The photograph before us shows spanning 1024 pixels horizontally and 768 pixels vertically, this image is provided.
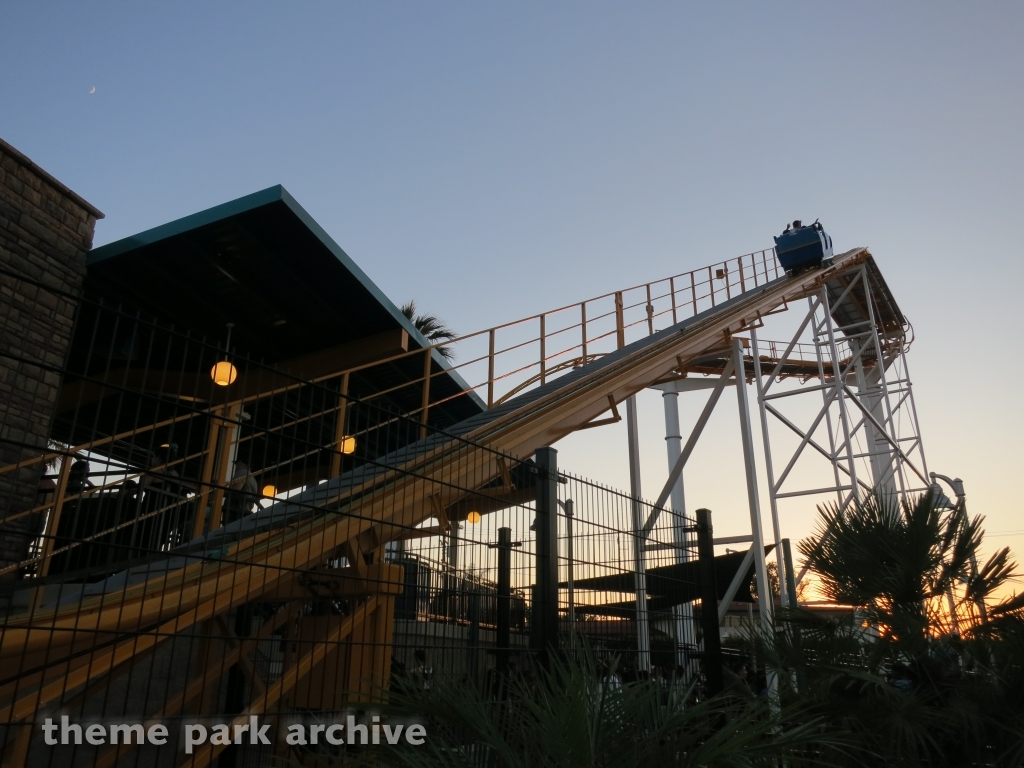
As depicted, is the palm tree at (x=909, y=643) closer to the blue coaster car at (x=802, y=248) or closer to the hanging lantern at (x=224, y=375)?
the hanging lantern at (x=224, y=375)

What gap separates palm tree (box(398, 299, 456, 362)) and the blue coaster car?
11182mm

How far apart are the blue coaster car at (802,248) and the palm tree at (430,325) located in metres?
11.2

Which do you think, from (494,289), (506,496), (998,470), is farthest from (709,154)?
(506,496)

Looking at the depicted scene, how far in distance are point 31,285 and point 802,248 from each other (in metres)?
16.1

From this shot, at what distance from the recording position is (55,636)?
12.1 feet

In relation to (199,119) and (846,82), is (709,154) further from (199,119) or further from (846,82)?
(199,119)

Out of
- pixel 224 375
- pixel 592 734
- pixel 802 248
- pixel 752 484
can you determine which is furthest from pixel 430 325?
pixel 592 734

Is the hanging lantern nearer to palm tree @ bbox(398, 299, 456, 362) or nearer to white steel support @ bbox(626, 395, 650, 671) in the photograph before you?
white steel support @ bbox(626, 395, 650, 671)

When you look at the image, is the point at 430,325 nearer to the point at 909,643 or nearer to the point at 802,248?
the point at 802,248

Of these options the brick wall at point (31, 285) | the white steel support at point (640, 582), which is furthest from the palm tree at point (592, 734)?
the brick wall at point (31, 285)

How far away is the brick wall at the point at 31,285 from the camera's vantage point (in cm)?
810

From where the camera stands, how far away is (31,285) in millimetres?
8133

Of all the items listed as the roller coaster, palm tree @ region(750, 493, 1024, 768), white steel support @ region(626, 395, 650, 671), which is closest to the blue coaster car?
the roller coaster

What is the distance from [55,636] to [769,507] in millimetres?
12140
